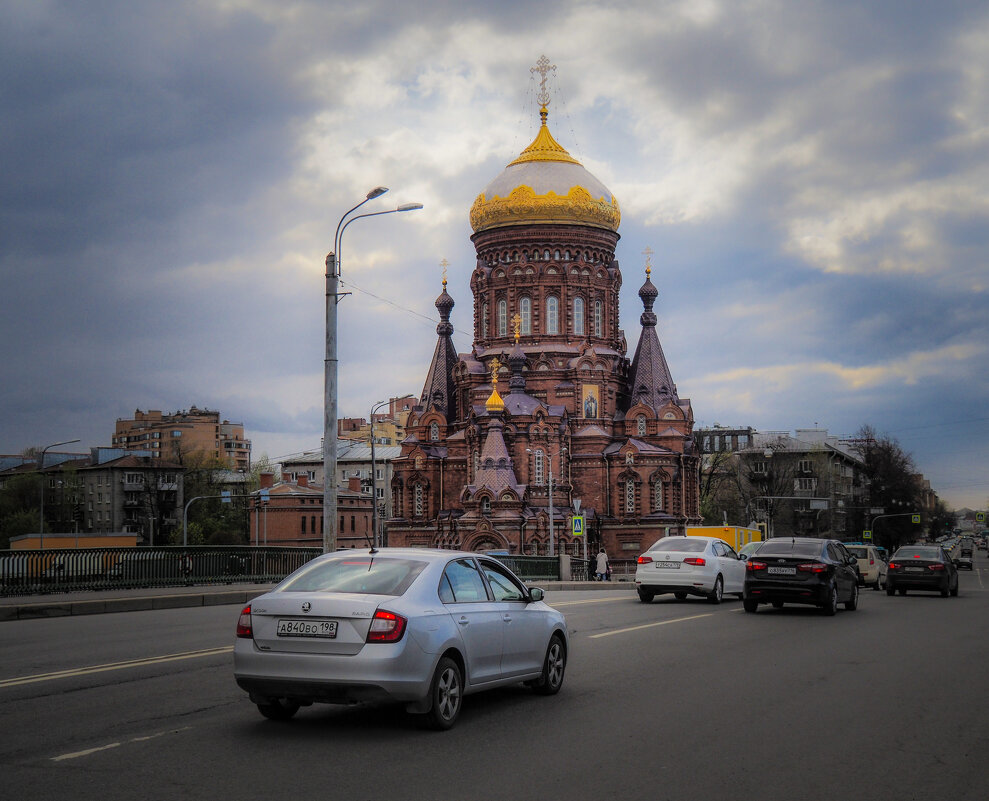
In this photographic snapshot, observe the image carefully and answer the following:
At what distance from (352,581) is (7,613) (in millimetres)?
13423

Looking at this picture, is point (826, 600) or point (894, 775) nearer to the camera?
point (894, 775)

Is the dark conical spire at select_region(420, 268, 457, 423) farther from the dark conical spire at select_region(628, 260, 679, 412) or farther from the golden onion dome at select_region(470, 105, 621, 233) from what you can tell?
the dark conical spire at select_region(628, 260, 679, 412)

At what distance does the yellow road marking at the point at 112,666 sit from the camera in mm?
11508

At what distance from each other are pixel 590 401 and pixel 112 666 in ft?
195

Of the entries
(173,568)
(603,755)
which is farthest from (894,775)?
(173,568)

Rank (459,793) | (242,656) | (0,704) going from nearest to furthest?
(459,793) → (242,656) → (0,704)

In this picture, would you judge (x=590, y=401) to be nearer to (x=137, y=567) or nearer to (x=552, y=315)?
(x=552, y=315)

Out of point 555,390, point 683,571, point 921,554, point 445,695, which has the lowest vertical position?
point 445,695

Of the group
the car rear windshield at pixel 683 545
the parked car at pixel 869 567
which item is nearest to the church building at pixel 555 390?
the parked car at pixel 869 567

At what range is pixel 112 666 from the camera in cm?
1260

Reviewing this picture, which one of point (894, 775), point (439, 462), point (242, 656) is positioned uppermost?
point (439, 462)

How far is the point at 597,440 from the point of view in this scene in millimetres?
70125

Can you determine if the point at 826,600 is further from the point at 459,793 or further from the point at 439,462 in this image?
the point at 439,462

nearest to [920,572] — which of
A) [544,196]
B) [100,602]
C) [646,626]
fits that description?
[646,626]
